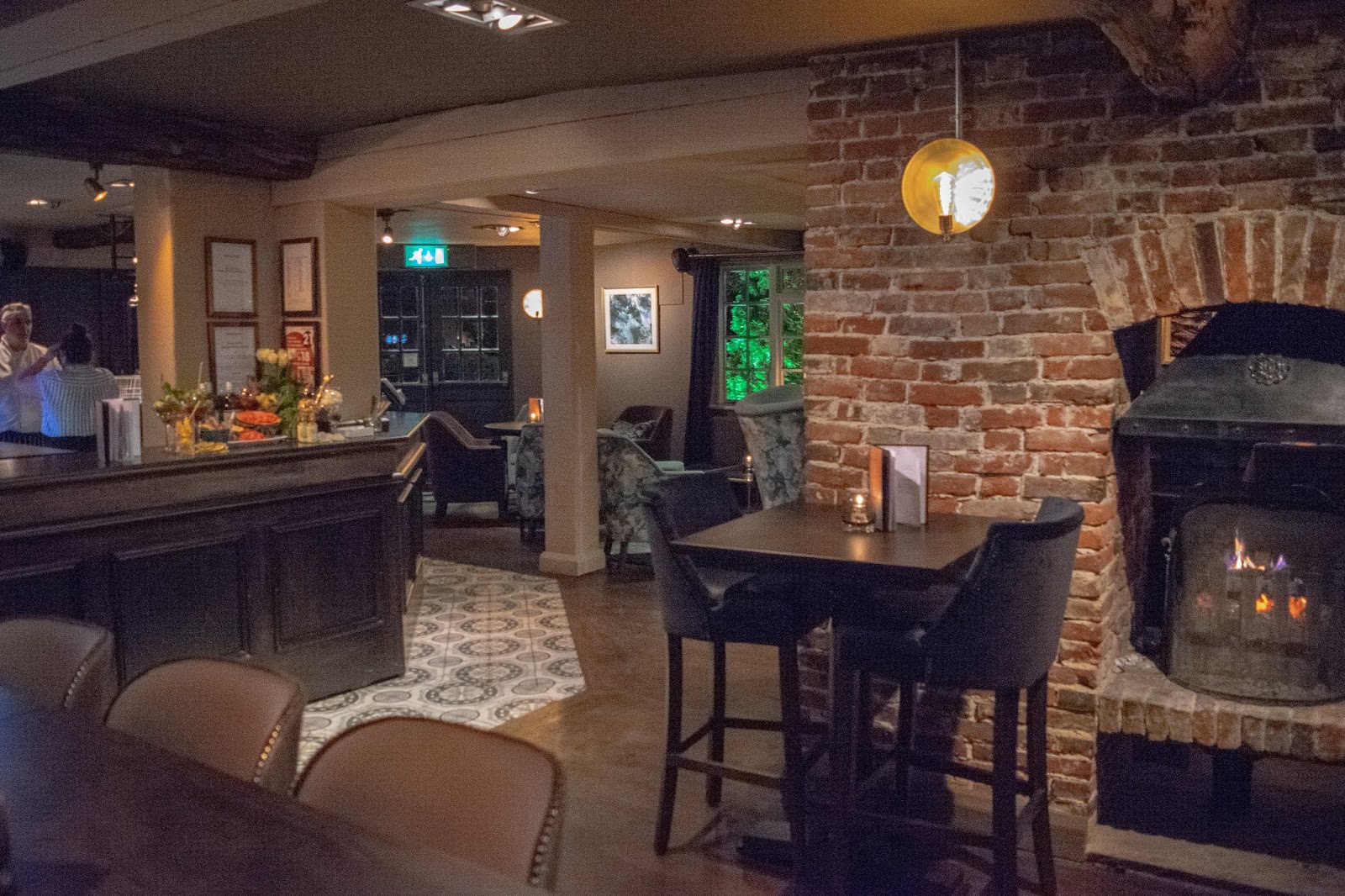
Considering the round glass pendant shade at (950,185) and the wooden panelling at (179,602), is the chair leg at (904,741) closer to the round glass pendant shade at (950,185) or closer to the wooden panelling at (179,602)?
the round glass pendant shade at (950,185)

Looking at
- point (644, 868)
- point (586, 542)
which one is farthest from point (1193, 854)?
point (586, 542)

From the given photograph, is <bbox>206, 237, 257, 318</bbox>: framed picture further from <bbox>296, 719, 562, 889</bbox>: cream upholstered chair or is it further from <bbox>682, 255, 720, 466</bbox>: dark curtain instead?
<bbox>682, 255, 720, 466</bbox>: dark curtain

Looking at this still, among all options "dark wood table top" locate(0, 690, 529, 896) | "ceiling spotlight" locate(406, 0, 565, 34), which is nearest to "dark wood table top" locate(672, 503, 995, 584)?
"dark wood table top" locate(0, 690, 529, 896)

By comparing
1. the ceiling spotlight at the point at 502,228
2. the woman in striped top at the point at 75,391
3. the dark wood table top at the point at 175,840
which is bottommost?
the dark wood table top at the point at 175,840

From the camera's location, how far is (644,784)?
12.6ft

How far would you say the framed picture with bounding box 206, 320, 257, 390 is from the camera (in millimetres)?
5832

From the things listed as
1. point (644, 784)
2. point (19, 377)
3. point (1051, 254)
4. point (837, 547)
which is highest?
point (1051, 254)

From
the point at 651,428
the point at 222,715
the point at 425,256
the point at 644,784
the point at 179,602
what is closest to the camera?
the point at 222,715

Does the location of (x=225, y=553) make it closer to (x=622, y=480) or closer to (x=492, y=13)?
(x=492, y=13)

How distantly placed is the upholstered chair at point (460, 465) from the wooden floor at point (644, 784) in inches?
120

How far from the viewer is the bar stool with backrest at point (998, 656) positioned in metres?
2.76

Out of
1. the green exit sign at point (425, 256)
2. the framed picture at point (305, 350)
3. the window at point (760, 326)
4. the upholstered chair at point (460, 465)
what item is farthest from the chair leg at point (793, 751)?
the green exit sign at point (425, 256)

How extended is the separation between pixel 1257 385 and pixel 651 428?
789 cm

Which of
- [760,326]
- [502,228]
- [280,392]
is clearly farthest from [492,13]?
[760,326]
